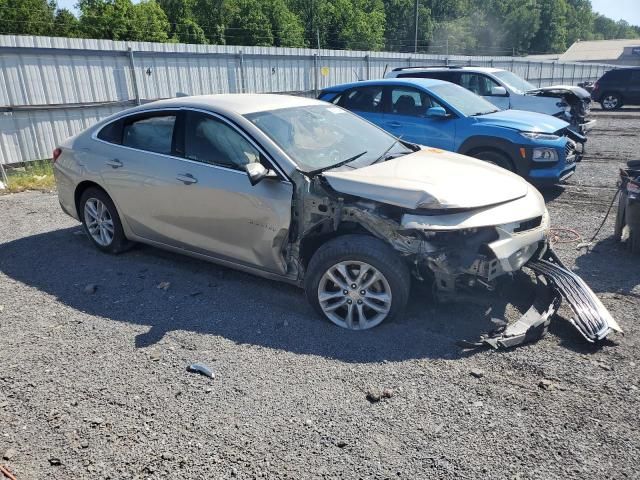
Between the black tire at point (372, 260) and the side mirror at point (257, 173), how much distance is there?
708 mm

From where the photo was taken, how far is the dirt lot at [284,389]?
2.71m

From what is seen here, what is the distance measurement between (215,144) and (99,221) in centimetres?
189

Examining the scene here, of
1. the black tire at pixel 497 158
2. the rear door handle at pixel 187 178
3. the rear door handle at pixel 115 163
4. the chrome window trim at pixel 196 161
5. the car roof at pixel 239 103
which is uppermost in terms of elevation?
the car roof at pixel 239 103

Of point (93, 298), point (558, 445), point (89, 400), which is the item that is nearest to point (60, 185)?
point (93, 298)

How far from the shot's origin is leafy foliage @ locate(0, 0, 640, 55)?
4912cm

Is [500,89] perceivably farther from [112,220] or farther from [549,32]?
[549,32]

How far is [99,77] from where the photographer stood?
11023 mm

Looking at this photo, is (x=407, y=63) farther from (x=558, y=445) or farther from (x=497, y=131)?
(x=558, y=445)

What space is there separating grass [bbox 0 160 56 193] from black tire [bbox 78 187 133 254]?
157 inches

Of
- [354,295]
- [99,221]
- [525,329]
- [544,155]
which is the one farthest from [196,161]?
[544,155]

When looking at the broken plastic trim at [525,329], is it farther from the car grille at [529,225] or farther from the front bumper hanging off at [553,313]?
the car grille at [529,225]

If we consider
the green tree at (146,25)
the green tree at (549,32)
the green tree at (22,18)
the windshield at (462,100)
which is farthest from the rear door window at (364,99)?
the green tree at (549,32)

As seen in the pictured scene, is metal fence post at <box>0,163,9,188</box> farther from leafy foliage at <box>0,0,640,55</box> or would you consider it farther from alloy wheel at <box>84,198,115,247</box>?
leafy foliage at <box>0,0,640,55</box>

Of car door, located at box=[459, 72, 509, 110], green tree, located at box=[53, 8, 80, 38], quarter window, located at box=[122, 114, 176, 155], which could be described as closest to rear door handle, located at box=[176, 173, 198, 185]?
quarter window, located at box=[122, 114, 176, 155]
